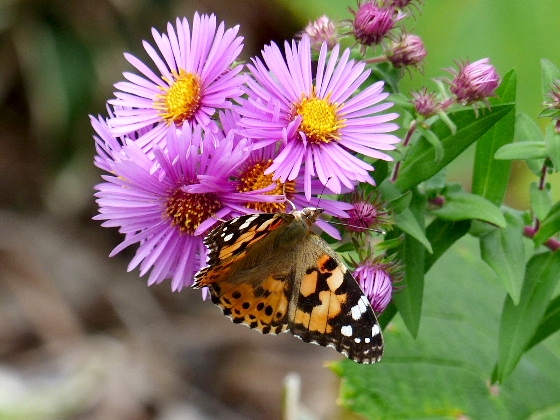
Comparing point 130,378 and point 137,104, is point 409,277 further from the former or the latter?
point 130,378

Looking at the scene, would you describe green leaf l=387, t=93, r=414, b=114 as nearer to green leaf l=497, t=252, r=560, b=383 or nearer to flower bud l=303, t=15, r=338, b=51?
flower bud l=303, t=15, r=338, b=51

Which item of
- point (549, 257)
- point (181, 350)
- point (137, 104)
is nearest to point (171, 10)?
point (181, 350)

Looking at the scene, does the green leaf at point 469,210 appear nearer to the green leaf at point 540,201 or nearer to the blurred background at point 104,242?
the green leaf at point 540,201

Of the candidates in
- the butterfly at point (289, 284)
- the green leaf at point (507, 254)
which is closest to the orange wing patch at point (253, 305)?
the butterfly at point (289, 284)

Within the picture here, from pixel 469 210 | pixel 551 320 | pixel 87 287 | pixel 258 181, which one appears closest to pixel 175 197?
pixel 258 181

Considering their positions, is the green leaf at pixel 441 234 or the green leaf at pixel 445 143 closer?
the green leaf at pixel 445 143
